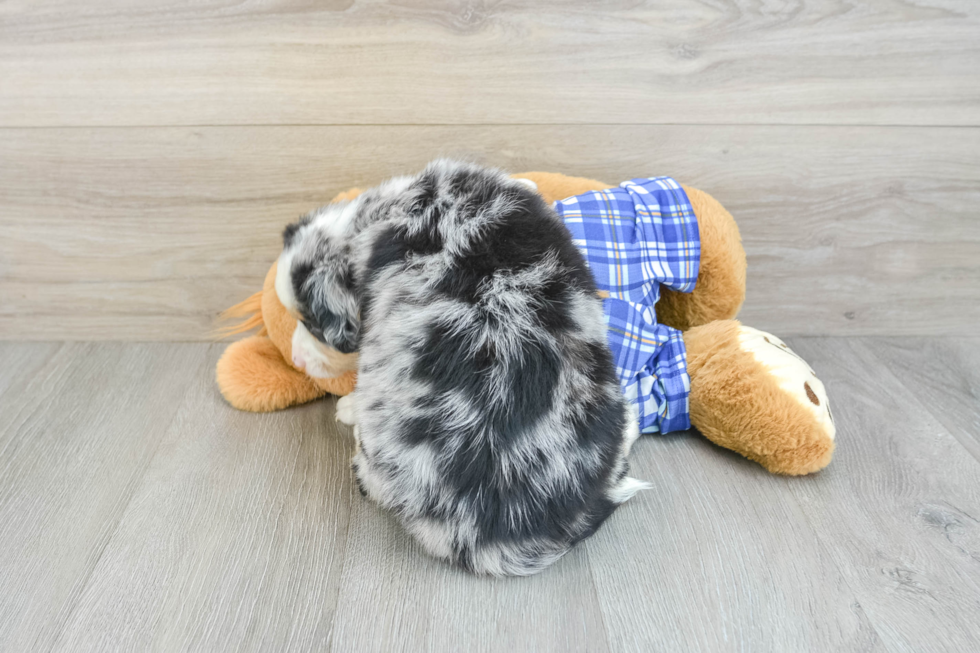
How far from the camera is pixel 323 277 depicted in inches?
28.8

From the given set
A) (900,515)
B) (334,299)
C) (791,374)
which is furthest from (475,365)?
(900,515)

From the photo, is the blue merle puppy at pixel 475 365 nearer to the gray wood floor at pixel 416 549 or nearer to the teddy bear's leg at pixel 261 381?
the gray wood floor at pixel 416 549

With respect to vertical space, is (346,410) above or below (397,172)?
below

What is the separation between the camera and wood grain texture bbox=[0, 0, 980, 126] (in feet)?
3.36

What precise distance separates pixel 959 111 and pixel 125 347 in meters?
1.64

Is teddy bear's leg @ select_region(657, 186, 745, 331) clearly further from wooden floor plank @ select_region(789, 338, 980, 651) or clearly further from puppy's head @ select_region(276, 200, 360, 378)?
puppy's head @ select_region(276, 200, 360, 378)

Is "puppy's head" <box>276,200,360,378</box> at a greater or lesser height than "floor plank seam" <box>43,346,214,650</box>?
greater

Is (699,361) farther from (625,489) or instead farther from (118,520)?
(118,520)

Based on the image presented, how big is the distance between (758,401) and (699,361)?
0.10 m

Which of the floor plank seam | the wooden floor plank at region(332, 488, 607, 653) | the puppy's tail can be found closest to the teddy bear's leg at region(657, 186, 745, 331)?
the puppy's tail

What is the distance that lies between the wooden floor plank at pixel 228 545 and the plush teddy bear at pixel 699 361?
81 mm

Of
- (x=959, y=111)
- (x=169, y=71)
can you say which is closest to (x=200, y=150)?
(x=169, y=71)

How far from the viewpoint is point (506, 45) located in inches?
40.8

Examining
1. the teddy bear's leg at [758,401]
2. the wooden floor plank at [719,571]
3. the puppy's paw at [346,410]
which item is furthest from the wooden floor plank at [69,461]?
the teddy bear's leg at [758,401]
